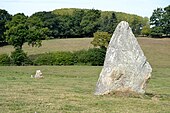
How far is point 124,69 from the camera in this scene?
19359 mm

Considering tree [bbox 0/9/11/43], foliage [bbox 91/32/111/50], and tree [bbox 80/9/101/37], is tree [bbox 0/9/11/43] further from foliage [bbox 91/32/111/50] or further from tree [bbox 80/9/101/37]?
foliage [bbox 91/32/111/50]

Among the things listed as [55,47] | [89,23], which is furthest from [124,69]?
[89,23]

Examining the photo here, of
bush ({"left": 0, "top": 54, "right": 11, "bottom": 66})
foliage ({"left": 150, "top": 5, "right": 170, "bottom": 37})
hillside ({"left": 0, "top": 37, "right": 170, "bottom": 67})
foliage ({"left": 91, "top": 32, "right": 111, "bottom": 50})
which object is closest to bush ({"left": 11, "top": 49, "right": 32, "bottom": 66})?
bush ({"left": 0, "top": 54, "right": 11, "bottom": 66})

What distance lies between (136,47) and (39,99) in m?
6.70

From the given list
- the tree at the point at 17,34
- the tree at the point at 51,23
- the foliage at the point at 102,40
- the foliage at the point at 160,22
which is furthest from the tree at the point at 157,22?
the tree at the point at 17,34

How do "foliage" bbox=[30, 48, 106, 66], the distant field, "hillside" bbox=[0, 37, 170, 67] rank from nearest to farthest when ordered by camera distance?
1. "foliage" bbox=[30, 48, 106, 66]
2. "hillside" bbox=[0, 37, 170, 67]
3. the distant field

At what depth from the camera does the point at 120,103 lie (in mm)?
15836

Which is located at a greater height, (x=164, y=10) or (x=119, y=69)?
(x=164, y=10)

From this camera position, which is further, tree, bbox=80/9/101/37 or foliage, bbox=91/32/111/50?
tree, bbox=80/9/101/37

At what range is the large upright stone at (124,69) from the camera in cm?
1927

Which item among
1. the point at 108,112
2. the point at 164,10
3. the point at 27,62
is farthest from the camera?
the point at 164,10

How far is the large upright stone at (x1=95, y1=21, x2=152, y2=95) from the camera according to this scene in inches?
758

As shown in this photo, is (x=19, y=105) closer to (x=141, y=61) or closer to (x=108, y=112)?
(x=108, y=112)

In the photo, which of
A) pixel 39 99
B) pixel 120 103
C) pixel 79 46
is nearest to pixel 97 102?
pixel 120 103
